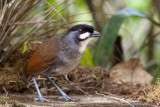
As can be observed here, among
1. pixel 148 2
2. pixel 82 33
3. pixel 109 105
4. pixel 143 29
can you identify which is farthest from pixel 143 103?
pixel 148 2

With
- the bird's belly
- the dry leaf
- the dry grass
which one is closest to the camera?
the dry grass

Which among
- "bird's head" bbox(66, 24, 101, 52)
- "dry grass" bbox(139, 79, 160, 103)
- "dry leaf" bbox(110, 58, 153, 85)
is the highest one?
"bird's head" bbox(66, 24, 101, 52)

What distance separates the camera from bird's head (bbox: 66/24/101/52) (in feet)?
10.3

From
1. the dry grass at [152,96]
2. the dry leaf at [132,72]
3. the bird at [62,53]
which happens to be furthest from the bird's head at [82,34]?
the dry leaf at [132,72]

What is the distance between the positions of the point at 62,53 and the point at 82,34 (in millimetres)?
324

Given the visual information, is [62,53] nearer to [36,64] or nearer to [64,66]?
[64,66]

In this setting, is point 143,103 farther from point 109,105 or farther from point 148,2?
point 148,2

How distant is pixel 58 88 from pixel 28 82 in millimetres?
397

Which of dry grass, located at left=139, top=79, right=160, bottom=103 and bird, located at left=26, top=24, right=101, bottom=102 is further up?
bird, located at left=26, top=24, right=101, bottom=102

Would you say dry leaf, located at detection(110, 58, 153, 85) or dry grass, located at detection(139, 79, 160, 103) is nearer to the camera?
dry grass, located at detection(139, 79, 160, 103)

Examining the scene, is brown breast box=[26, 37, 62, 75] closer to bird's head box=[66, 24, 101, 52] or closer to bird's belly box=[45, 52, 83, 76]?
bird's belly box=[45, 52, 83, 76]

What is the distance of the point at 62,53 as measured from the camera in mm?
3094

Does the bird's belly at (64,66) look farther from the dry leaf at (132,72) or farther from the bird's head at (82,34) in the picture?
the dry leaf at (132,72)

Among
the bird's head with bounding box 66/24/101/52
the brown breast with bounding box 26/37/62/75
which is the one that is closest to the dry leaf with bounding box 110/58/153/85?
the bird's head with bounding box 66/24/101/52
